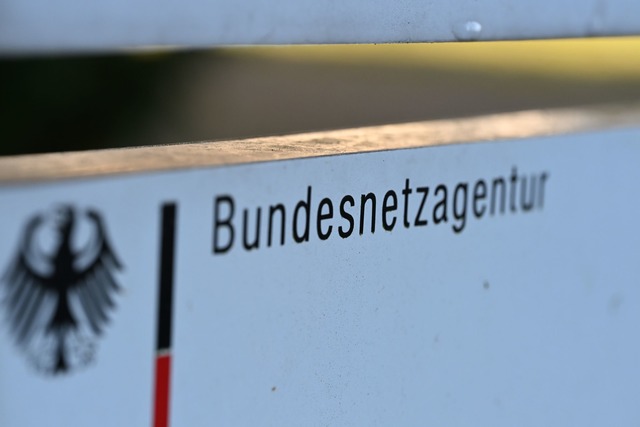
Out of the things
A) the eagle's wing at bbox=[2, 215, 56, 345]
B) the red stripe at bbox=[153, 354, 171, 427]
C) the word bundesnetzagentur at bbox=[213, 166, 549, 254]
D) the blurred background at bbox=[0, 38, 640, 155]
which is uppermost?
the blurred background at bbox=[0, 38, 640, 155]

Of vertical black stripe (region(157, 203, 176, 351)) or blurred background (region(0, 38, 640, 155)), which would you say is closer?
vertical black stripe (region(157, 203, 176, 351))

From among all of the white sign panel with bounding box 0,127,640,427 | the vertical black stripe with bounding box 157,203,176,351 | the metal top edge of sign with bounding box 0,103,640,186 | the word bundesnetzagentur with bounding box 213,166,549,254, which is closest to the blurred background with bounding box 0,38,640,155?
the metal top edge of sign with bounding box 0,103,640,186

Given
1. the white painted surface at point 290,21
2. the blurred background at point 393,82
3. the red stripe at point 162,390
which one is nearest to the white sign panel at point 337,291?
the red stripe at point 162,390

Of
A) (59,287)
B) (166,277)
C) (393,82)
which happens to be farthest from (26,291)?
(393,82)

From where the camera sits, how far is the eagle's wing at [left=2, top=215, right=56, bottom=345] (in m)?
0.88

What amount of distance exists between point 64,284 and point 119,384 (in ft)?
0.41

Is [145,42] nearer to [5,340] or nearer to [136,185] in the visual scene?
[136,185]

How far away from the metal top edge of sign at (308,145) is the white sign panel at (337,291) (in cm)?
2

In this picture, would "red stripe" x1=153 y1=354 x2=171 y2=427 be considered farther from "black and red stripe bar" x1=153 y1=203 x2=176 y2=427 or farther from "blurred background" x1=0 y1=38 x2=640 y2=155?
"blurred background" x1=0 y1=38 x2=640 y2=155

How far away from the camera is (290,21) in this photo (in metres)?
1.08

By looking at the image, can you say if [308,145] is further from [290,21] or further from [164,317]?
[164,317]

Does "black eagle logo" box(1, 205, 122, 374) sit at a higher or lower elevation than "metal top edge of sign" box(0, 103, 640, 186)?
lower

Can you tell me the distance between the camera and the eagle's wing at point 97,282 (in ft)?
3.01

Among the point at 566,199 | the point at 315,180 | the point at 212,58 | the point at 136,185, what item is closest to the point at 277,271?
the point at 315,180
